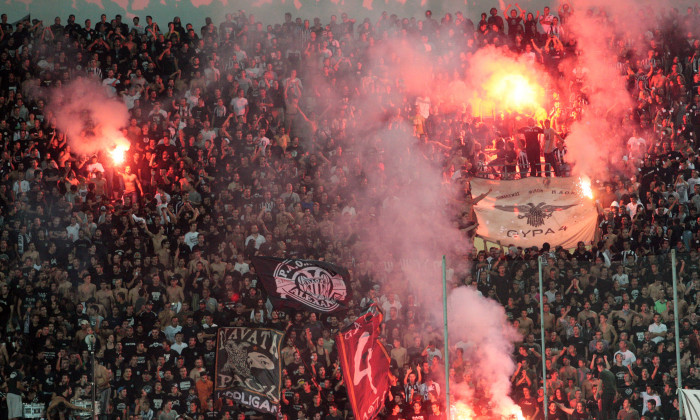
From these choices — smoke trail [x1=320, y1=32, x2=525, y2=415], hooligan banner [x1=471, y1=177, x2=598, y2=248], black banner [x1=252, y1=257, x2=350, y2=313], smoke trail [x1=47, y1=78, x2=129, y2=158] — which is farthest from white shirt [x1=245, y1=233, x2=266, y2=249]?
hooligan banner [x1=471, y1=177, x2=598, y2=248]

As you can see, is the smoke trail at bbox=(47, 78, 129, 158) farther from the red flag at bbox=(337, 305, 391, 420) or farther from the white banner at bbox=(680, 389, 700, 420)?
the white banner at bbox=(680, 389, 700, 420)

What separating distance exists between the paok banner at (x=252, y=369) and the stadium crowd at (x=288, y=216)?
1.75ft

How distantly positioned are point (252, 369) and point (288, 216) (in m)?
4.33

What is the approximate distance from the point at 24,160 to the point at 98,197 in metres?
1.63

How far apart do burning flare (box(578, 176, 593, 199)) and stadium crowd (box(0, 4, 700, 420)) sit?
0.25m

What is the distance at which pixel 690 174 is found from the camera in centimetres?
1966

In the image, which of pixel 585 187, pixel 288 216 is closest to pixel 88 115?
pixel 288 216

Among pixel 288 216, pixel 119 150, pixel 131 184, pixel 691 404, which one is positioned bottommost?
pixel 691 404

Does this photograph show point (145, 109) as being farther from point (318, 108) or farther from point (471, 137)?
point (471, 137)

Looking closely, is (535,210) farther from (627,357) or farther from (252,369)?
(252,369)

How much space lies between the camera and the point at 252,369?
1405cm

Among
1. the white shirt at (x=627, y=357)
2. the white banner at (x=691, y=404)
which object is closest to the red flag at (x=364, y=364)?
the white banner at (x=691, y=404)

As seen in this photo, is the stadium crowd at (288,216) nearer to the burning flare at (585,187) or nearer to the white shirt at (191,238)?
the white shirt at (191,238)

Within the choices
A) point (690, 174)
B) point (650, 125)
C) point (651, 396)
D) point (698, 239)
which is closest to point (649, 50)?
point (650, 125)
